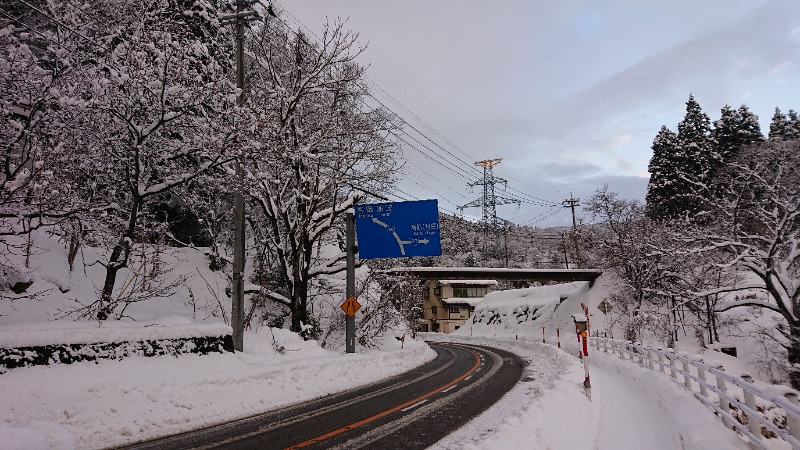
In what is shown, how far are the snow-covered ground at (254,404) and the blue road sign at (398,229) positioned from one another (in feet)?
17.6

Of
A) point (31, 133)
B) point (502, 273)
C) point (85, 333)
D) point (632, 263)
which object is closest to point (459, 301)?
point (502, 273)

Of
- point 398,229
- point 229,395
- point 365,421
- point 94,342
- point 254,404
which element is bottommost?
point 365,421

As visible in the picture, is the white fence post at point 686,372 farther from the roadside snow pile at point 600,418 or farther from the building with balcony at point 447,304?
the building with balcony at point 447,304

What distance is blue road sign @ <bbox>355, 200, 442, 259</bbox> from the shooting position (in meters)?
18.1

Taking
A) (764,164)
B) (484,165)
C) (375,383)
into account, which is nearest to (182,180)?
(375,383)

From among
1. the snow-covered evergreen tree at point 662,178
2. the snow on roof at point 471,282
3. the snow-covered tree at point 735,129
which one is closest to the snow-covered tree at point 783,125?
the snow-covered tree at point 735,129

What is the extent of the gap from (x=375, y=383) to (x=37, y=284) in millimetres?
12398

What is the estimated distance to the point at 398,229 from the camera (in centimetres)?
1830

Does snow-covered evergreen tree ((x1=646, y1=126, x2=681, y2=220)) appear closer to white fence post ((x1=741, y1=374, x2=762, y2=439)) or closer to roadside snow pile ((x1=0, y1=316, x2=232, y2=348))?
white fence post ((x1=741, y1=374, x2=762, y2=439))

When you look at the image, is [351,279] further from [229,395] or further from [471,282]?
[471,282]

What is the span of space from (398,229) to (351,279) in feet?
9.37

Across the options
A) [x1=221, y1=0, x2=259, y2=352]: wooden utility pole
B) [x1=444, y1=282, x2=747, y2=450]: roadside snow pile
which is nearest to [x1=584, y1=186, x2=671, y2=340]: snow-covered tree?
[x1=444, y1=282, x2=747, y2=450]: roadside snow pile

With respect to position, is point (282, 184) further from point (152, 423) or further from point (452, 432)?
point (452, 432)

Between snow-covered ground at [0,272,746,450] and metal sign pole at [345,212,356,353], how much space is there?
136 inches
